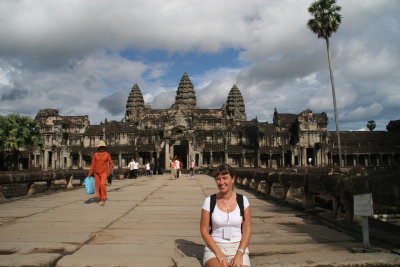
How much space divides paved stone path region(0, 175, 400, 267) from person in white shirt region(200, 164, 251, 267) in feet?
1.66

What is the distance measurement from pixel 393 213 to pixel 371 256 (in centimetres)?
566

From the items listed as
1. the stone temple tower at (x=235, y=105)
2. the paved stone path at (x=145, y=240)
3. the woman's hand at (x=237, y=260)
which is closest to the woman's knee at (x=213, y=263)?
the woman's hand at (x=237, y=260)

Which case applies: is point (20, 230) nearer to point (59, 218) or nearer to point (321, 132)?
point (59, 218)

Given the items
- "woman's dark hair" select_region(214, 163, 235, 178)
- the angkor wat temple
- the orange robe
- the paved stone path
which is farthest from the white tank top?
the angkor wat temple

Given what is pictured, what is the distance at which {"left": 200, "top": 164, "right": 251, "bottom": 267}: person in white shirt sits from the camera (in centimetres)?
343

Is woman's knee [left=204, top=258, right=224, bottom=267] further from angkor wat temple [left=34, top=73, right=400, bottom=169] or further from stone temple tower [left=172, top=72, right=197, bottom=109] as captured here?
stone temple tower [left=172, top=72, right=197, bottom=109]

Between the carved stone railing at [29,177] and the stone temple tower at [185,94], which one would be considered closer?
the carved stone railing at [29,177]

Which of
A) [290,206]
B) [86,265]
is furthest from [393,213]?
[86,265]

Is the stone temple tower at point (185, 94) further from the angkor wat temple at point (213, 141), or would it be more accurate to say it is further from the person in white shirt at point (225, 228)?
the person in white shirt at point (225, 228)

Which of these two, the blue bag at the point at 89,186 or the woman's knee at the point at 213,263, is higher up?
the blue bag at the point at 89,186

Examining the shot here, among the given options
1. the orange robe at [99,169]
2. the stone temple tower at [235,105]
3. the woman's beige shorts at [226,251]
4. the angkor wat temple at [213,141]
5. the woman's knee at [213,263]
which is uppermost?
the stone temple tower at [235,105]

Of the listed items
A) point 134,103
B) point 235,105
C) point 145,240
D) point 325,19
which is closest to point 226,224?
point 145,240

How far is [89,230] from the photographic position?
5.68 metres

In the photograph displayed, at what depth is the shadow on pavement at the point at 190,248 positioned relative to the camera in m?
4.28
